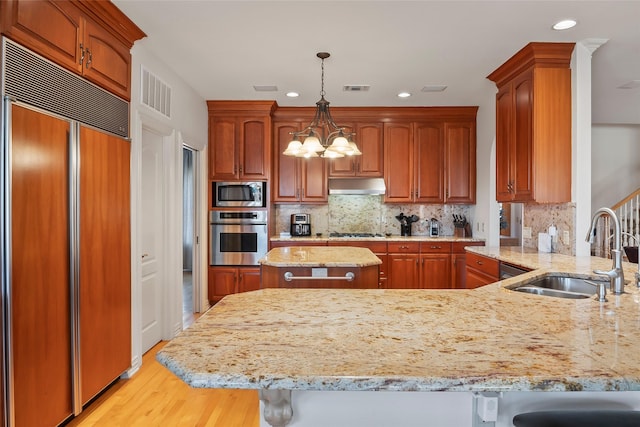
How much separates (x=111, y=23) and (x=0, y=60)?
0.96 m

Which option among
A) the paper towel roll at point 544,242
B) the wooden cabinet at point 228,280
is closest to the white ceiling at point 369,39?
the paper towel roll at point 544,242

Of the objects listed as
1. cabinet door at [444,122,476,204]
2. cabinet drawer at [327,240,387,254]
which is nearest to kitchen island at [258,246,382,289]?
cabinet drawer at [327,240,387,254]

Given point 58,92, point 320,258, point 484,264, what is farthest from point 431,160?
point 58,92

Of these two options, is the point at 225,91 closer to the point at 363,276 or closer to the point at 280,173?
the point at 280,173

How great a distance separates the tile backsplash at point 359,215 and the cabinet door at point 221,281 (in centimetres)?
96

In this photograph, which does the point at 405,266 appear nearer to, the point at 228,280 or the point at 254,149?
the point at 228,280

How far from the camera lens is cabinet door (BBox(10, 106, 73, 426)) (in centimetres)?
179

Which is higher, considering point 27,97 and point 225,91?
point 225,91

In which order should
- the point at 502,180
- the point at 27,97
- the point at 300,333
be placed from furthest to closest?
the point at 502,180 < the point at 27,97 < the point at 300,333

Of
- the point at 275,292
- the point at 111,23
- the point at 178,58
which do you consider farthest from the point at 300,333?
the point at 178,58

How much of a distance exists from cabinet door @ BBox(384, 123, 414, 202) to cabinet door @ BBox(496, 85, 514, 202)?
4.78 ft

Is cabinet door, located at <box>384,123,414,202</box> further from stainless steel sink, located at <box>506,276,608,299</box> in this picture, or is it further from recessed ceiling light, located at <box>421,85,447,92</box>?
stainless steel sink, located at <box>506,276,608,299</box>

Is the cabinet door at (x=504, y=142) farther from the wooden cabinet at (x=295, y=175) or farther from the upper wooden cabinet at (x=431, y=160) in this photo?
the wooden cabinet at (x=295, y=175)

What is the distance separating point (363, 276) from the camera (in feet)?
9.18
